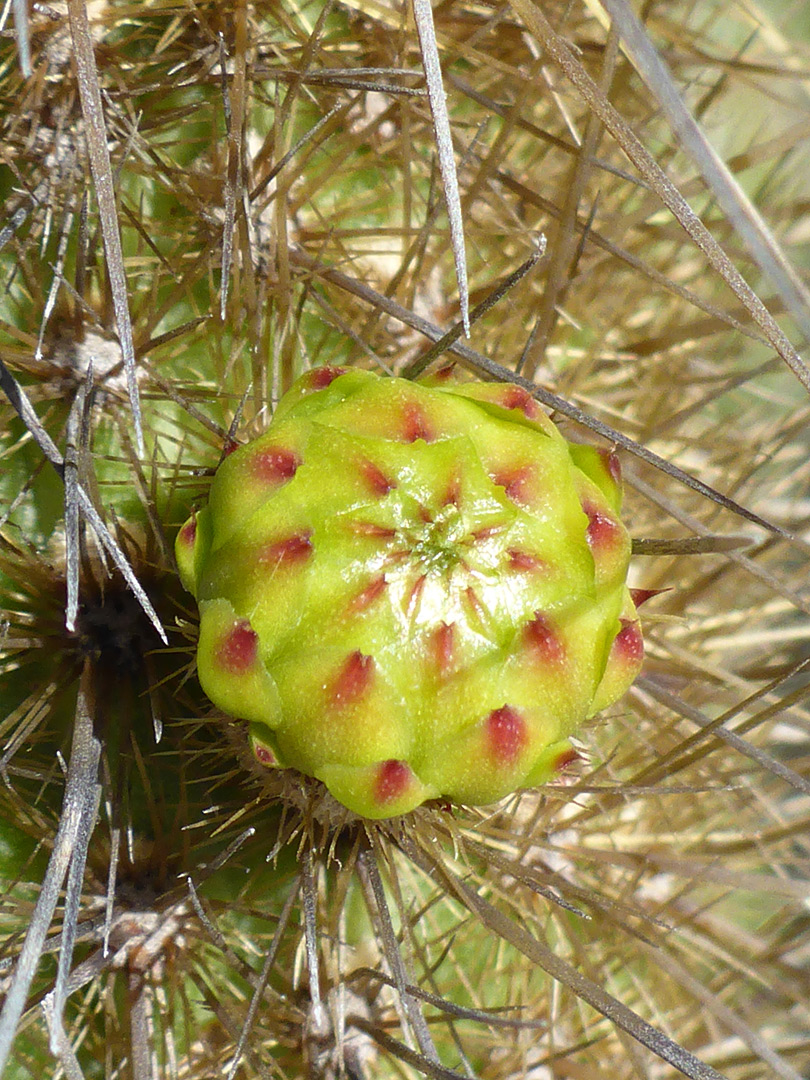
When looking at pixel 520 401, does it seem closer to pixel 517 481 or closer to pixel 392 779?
pixel 517 481

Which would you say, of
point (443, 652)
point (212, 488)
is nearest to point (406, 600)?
point (443, 652)

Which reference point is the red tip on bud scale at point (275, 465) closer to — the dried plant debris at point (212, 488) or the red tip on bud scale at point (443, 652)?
the dried plant debris at point (212, 488)

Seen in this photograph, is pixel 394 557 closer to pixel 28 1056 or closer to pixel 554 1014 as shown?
pixel 28 1056

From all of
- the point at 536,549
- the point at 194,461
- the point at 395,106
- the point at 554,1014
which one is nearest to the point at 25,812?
the point at 194,461

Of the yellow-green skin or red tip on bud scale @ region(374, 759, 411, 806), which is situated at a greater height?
the yellow-green skin

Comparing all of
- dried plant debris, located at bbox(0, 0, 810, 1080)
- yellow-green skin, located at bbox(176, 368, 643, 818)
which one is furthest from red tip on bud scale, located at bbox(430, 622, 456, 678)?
dried plant debris, located at bbox(0, 0, 810, 1080)

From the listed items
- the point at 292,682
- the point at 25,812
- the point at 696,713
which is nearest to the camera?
the point at 292,682

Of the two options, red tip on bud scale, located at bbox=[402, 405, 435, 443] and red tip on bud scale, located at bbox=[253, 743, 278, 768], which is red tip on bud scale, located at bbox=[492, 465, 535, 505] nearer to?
red tip on bud scale, located at bbox=[402, 405, 435, 443]
